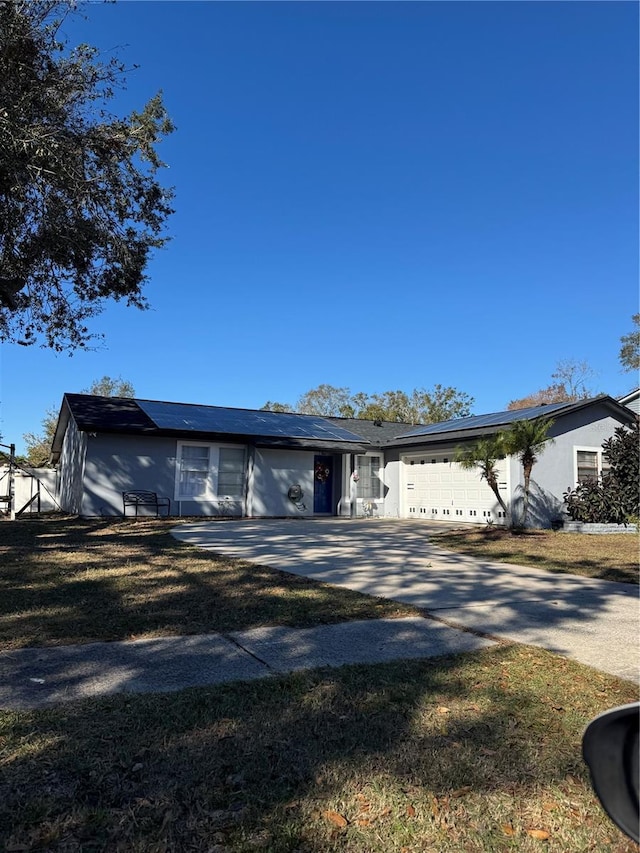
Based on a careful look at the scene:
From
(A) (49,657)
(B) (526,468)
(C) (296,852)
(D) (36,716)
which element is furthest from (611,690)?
(B) (526,468)

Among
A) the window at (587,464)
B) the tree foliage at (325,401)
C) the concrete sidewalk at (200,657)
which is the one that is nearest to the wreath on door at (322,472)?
the window at (587,464)

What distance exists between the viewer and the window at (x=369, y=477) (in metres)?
21.9

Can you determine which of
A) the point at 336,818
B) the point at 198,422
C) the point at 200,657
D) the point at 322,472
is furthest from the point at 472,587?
the point at 322,472

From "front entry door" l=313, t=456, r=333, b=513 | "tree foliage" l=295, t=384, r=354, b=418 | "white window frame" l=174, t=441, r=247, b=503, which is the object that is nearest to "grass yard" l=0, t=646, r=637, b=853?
"white window frame" l=174, t=441, r=247, b=503

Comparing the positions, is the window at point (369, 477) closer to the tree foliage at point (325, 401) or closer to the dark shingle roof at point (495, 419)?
the dark shingle roof at point (495, 419)

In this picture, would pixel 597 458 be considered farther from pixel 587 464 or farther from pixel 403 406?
pixel 403 406

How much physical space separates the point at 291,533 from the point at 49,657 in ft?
32.0

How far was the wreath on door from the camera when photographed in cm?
2119

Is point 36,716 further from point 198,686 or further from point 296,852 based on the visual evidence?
point 296,852

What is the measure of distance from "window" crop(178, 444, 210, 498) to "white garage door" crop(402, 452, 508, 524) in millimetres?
7590

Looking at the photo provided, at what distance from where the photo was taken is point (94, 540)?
11188mm

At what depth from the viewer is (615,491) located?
659 inches

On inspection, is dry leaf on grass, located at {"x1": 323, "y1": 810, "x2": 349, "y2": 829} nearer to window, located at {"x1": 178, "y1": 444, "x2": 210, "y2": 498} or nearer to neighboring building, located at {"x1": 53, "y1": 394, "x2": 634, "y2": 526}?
neighboring building, located at {"x1": 53, "y1": 394, "x2": 634, "y2": 526}

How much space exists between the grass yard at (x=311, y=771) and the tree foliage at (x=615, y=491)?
1415cm
